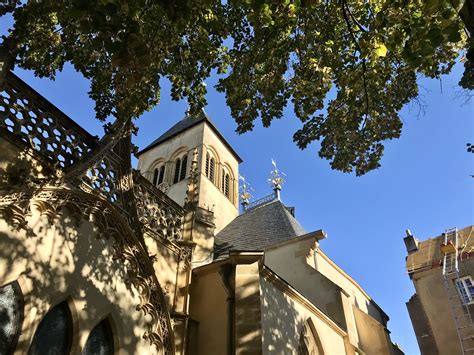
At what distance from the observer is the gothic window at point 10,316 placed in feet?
15.1

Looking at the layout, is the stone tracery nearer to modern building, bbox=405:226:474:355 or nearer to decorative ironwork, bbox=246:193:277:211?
modern building, bbox=405:226:474:355

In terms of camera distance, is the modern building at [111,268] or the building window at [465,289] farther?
the building window at [465,289]

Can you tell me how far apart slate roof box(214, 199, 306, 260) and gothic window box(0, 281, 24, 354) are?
27.1ft

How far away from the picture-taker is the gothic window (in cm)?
462

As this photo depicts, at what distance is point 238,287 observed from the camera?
7.45 meters

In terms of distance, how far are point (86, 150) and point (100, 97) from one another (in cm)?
191

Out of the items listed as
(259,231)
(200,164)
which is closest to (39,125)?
(259,231)

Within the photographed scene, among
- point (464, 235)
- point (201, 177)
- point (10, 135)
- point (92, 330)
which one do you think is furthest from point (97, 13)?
point (464, 235)

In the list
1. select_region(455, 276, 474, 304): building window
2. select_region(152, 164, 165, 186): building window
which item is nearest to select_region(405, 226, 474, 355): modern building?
select_region(455, 276, 474, 304): building window

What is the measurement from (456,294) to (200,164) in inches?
561

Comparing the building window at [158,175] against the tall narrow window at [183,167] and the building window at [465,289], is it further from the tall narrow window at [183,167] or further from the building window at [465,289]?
the building window at [465,289]

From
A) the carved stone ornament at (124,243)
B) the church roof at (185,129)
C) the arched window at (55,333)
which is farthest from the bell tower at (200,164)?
the arched window at (55,333)

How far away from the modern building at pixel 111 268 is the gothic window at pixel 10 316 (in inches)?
0.4

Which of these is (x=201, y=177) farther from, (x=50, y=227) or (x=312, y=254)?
(x=50, y=227)
